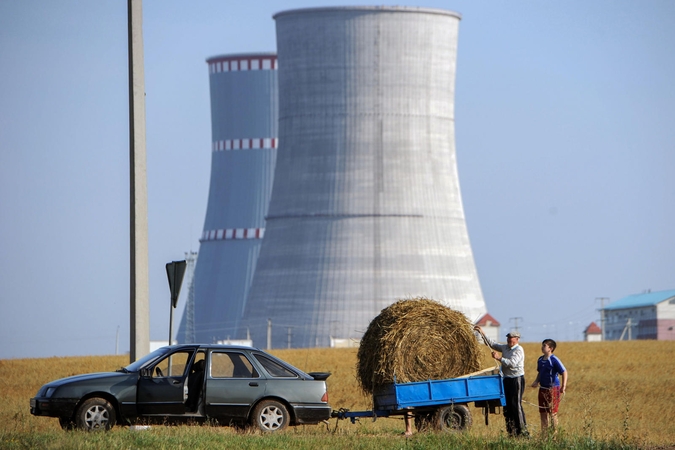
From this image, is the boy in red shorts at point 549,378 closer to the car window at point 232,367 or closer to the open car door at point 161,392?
the car window at point 232,367

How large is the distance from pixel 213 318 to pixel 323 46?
2181cm

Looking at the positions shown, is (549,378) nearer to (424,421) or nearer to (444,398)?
(444,398)

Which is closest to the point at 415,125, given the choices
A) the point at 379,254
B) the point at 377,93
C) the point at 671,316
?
the point at 377,93

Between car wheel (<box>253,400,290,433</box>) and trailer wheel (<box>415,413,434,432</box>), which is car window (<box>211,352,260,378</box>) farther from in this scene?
trailer wheel (<box>415,413,434,432</box>)

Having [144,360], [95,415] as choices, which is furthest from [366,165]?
[95,415]

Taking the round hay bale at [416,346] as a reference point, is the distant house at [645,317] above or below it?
above

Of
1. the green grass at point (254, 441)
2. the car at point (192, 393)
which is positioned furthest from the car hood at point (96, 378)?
the green grass at point (254, 441)

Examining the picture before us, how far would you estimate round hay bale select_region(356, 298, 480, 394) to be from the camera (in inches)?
418

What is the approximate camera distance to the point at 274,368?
1041cm

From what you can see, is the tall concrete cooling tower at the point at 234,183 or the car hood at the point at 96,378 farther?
the tall concrete cooling tower at the point at 234,183

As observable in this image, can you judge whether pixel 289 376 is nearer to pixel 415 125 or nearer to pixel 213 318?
pixel 415 125

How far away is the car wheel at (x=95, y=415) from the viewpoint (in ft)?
32.3

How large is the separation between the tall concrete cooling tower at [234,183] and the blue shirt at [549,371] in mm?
40758

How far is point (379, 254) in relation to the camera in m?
34.6
